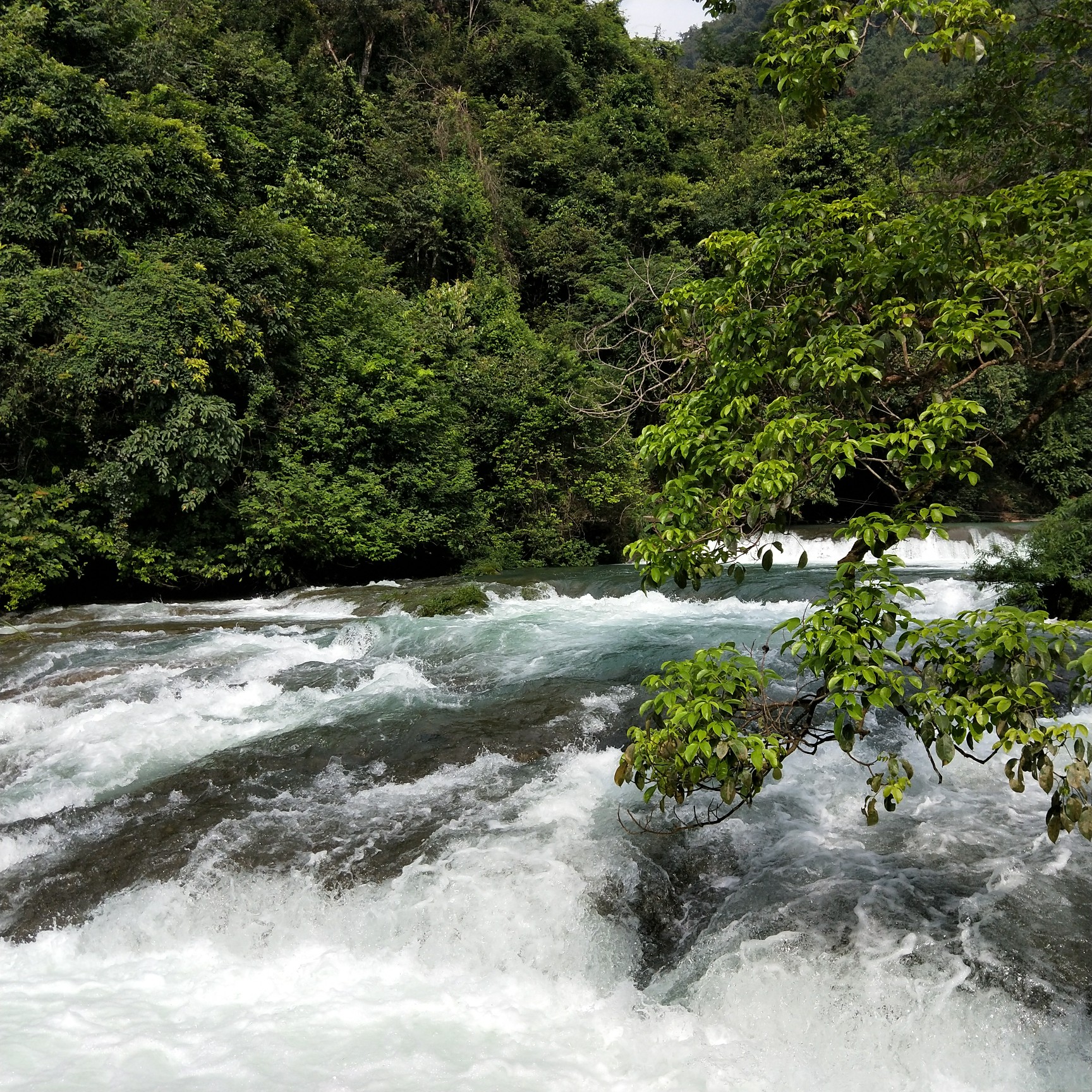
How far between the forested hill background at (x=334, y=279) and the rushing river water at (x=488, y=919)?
2.81 meters

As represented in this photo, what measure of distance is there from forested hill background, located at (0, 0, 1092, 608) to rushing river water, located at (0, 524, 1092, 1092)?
281 centimetres

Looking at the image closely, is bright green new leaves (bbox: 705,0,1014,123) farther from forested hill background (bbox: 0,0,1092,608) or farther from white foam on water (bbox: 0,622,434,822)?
white foam on water (bbox: 0,622,434,822)

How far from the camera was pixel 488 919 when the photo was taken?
416 cm

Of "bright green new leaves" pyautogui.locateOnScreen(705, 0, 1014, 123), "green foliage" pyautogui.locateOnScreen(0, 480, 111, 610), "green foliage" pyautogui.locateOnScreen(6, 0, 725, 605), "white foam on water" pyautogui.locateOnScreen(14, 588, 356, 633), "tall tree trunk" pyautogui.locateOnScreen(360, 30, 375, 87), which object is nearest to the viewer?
"bright green new leaves" pyautogui.locateOnScreen(705, 0, 1014, 123)

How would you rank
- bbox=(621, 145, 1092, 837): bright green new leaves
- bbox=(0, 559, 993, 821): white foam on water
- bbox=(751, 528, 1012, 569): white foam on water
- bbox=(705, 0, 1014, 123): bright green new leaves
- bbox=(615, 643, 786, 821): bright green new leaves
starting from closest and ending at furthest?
bbox=(621, 145, 1092, 837): bright green new leaves, bbox=(615, 643, 786, 821): bright green new leaves, bbox=(705, 0, 1014, 123): bright green new leaves, bbox=(0, 559, 993, 821): white foam on water, bbox=(751, 528, 1012, 569): white foam on water

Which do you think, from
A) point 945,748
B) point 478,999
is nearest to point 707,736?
point 945,748

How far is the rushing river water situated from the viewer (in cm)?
335

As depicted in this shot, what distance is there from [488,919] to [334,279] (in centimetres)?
1346

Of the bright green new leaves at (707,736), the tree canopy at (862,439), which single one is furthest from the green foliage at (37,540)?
the bright green new leaves at (707,736)

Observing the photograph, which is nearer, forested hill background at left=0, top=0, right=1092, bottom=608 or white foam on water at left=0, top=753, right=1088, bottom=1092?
white foam on water at left=0, top=753, right=1088, bottom=1092

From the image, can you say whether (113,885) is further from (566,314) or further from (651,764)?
(566,314)

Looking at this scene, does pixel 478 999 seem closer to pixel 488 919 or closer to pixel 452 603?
pixel 488 919

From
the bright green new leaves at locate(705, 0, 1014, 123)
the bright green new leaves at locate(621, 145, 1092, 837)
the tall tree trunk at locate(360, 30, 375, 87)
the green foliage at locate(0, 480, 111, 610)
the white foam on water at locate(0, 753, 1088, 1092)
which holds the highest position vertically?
the tall tree trunk at locate(360, 30, 375, 87)

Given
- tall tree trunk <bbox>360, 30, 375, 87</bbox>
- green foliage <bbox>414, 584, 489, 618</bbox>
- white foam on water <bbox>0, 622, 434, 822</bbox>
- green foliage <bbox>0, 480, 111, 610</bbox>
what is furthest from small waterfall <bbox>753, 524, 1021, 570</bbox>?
tall tree trunk <bbox>360, 30, 375, 87</bbox>
